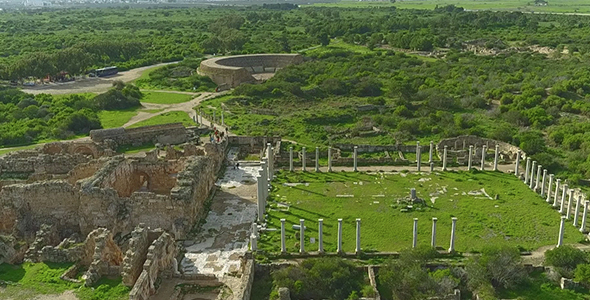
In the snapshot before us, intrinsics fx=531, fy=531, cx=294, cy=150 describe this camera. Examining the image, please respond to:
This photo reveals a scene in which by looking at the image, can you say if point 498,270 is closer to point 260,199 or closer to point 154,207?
point 260,199

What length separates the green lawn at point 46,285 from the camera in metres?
18.7

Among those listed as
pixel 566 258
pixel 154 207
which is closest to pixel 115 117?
pixel 154 207

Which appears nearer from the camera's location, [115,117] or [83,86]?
[115,117]

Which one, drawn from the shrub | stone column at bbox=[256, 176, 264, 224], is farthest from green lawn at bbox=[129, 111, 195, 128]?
the shrub

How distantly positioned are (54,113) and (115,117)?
19.6 feet

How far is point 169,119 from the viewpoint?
2009 inches

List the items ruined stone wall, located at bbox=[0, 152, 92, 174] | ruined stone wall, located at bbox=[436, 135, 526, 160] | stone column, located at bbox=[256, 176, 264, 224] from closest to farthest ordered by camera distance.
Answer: stone column, located at bbox=[256, 176, 264, 224], ruined stone wall, located at bbox=[0, 152, 92, 174], ruined stone wall, located at bbox=[436, 135, 526, 160]

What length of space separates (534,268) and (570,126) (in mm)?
25089

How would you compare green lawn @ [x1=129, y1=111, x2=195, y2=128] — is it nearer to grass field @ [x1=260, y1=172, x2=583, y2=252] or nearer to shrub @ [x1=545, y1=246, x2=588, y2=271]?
grass field @ [x1=260, y1=172, x2=583, y2=252]

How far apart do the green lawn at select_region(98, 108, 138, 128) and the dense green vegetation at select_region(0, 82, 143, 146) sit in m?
0.09

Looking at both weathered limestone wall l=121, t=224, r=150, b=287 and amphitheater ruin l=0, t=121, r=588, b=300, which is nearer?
weathered limestone wall l=121, t=224, r=150, b=287

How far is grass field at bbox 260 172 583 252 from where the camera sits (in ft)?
83.9

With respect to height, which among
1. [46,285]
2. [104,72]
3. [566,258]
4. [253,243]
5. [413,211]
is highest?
[104,72]

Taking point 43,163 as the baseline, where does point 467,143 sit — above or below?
below
